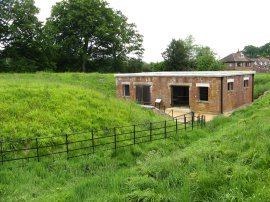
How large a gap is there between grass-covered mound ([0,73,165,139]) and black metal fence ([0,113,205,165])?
0.52 metres

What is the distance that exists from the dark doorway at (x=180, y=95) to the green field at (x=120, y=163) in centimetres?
742

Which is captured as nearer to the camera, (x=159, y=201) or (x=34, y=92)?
(x=159, y=201)

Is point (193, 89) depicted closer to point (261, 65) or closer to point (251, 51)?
point (261, 65)

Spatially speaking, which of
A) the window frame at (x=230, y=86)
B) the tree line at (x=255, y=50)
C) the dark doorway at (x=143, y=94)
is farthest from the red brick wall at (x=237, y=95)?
the tree line at (x=255, y=50)

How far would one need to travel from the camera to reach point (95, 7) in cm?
4722

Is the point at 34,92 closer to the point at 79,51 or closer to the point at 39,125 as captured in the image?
the point at 39,125

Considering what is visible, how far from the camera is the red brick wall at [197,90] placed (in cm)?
2233

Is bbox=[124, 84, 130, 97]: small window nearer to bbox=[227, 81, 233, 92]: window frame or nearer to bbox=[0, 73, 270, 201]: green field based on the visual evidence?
bbox=[227, 81, 233, 92]: window frame

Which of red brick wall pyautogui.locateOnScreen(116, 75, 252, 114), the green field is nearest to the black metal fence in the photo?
the green field

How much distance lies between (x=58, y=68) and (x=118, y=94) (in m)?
23.0

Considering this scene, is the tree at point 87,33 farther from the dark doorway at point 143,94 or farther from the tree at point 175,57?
the dark doorway at point 143,94

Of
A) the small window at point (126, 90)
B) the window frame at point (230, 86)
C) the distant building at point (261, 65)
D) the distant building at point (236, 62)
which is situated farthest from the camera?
the distant building at point (261, 65)

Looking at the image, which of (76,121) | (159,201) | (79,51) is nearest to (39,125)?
(76,121)

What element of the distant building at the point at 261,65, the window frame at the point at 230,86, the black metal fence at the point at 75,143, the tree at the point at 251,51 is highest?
the tree at the point at 251,51
